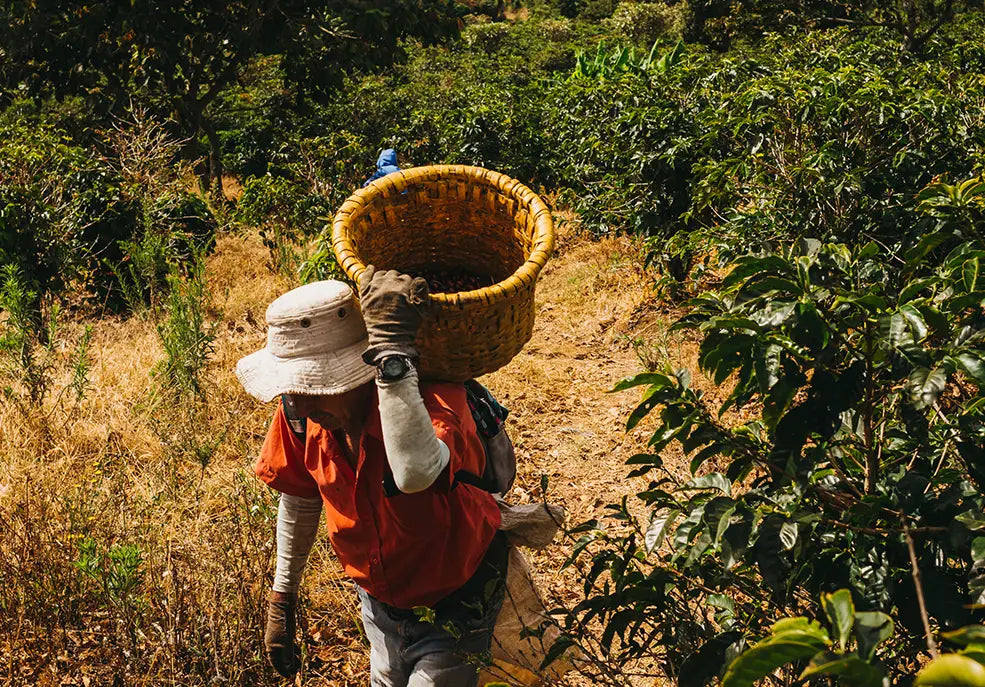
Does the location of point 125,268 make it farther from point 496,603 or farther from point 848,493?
point 848,493

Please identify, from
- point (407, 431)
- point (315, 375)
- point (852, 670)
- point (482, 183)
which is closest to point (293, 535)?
point (315, 375)

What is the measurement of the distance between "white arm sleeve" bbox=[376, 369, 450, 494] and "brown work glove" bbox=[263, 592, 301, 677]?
35.4 inches

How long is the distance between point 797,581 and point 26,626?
242 centimetres

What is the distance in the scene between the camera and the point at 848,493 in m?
1.70

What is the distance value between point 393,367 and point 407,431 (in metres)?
0.13

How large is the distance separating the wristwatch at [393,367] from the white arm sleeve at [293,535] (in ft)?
2.49

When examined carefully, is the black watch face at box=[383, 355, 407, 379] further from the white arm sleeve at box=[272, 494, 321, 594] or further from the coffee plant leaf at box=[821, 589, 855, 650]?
the coffee plant leaf at box=[821, 589, 855, 650]

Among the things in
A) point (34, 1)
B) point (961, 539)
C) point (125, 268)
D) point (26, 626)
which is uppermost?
point (961, 539)

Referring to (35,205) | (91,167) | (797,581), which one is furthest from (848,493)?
(91,167)

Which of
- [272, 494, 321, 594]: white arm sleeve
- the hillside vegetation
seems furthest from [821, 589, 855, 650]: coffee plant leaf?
[272, 494, 321, 594]: white arm sleeve

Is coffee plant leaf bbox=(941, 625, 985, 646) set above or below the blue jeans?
above

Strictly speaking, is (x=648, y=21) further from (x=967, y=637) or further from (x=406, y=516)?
(x=967, y=637)

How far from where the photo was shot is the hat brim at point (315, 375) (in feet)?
5.86

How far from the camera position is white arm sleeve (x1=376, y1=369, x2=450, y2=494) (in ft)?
5.27
